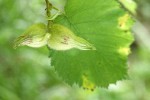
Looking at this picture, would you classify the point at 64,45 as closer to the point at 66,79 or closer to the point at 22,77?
the point at 66,79

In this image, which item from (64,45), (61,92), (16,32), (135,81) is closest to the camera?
(64,45)

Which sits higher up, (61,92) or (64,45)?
(64,45)

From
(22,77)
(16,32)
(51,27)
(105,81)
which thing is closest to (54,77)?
(22,77)

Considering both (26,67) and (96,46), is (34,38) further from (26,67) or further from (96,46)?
(26,67)

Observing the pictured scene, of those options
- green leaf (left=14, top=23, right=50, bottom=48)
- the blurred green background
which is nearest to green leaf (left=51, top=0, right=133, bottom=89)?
green leaf (left=14, top=23, right=50, bottom=48)

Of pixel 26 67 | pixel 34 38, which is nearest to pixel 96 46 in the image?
pixel 34 38

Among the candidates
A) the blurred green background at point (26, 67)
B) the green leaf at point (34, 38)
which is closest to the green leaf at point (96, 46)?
the green leaf at point (34, 38)

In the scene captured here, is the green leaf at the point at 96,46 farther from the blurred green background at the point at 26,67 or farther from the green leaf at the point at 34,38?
the blurred green background at the point at 26,67

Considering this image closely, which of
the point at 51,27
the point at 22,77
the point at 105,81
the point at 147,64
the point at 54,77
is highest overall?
the point at 51,27
